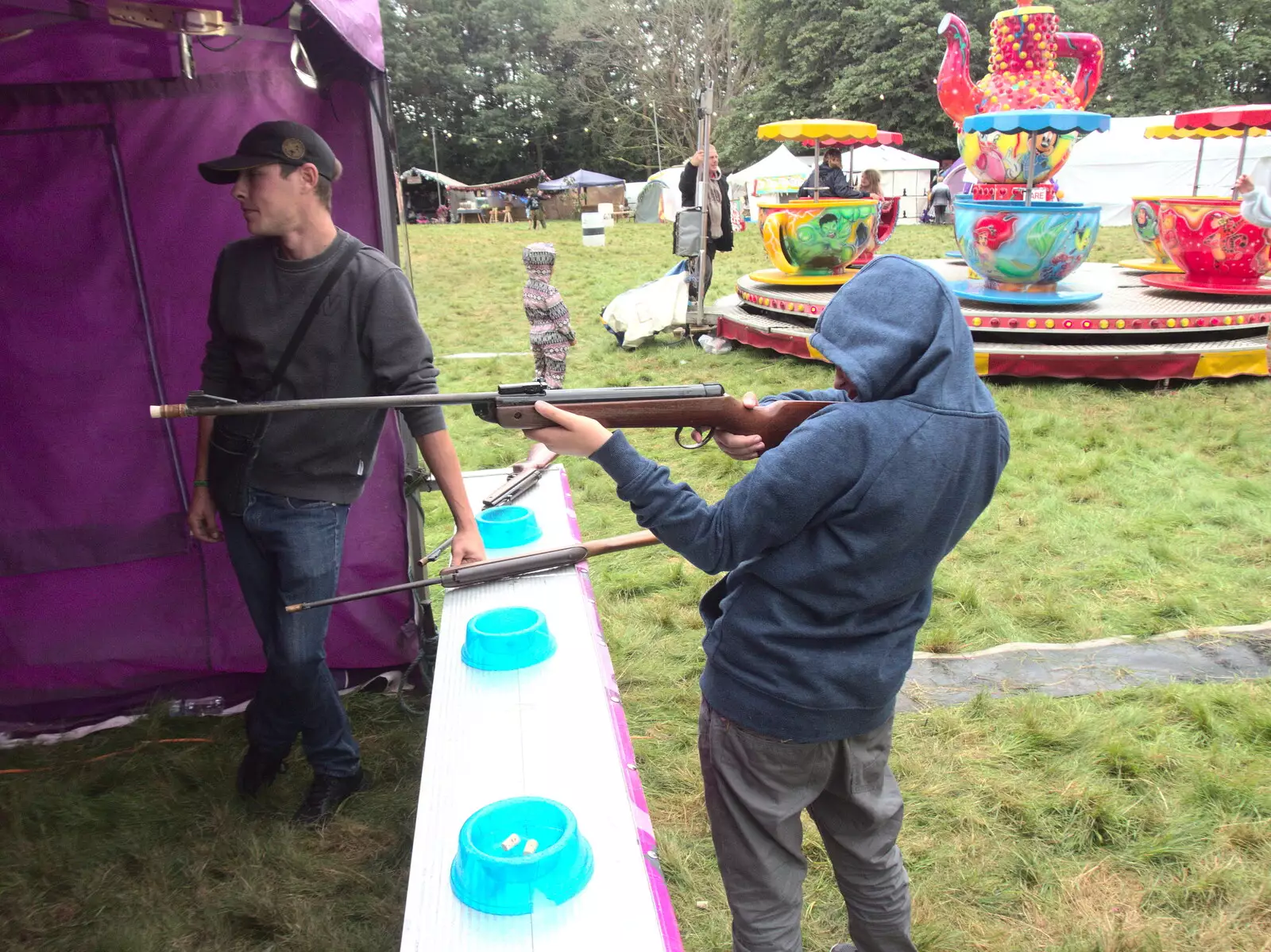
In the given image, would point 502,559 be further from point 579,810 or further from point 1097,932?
point 1097,932

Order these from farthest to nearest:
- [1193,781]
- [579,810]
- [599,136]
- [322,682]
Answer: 1. [599,136]
2. [1193,781]
3. [322,682]
4. [579,810]

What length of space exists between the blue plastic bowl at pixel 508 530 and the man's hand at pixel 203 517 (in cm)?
82

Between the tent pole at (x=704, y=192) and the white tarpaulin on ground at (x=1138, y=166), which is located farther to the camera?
the white tarpaulin on ground at (x=1138, y=166)

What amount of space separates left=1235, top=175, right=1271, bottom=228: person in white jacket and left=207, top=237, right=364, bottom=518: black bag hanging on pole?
25.8 ft

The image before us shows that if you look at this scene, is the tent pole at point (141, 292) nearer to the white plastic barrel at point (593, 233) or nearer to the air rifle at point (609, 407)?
the air rifle at point (609, 407)

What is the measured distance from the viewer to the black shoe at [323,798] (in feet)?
9.49

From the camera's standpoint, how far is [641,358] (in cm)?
937

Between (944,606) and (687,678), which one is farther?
(944,606)

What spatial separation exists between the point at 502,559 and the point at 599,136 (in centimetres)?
4566

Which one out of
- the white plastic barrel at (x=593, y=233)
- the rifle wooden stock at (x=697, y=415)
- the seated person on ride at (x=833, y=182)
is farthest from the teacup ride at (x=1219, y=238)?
the white plastic barrel at (x=593, y=233)

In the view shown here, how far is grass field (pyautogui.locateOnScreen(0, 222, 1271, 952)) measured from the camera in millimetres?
2523

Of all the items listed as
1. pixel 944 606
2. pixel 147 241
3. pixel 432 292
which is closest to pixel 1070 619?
pixel 944 606

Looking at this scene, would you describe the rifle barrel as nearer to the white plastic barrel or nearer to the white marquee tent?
the white plastic barrel

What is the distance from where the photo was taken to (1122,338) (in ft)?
26.8
